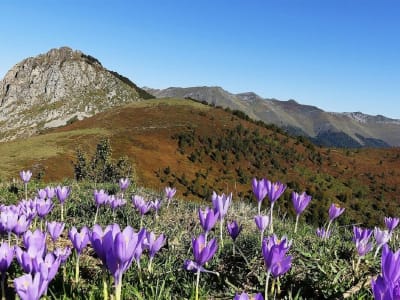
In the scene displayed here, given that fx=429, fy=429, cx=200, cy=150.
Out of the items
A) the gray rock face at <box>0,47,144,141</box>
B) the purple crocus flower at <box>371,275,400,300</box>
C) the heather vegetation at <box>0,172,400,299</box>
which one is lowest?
the heather vegetation at <box>0,172,400,299</box>

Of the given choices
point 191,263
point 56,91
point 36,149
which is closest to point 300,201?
point 191,263

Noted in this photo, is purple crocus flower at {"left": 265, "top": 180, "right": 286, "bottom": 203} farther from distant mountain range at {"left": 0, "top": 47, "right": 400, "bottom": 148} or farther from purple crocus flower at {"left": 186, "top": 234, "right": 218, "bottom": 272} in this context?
distant mountain range at {"left": 0, "top": 47, "right": 400, "bottom": 148}

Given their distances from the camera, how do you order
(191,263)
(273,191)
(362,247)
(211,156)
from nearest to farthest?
(191,263)
(362,247)
(273,191)
(211,156)

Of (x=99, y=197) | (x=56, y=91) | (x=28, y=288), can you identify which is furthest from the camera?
(x=56, y=91)

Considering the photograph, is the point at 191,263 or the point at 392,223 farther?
the point at 392,223

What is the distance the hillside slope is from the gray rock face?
73.2 metres

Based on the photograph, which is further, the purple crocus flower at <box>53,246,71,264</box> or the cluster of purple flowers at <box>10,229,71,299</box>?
the purple crocus flower at <box>53,246,71,264</box>

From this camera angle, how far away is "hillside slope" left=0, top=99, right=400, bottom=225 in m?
38.6

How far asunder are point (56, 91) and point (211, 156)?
3967 inches

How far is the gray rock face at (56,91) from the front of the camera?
127312 mm

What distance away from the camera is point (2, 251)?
2062 millimetres

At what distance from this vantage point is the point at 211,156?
159 feet

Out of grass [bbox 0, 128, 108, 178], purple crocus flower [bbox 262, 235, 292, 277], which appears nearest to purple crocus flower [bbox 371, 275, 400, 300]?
purple crocus flower [bbox 262, 235, 292, 277]

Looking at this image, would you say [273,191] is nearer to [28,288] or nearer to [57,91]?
[28,288]
